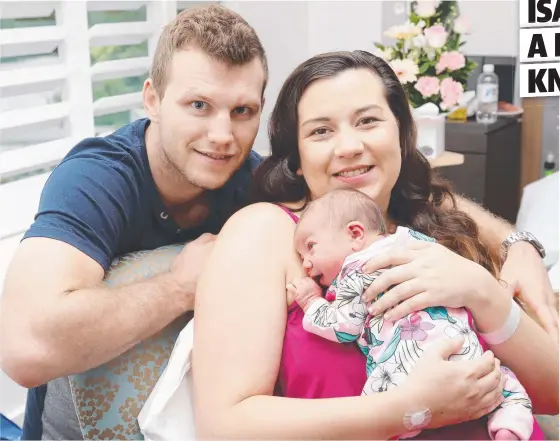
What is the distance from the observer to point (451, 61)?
9.35 ft

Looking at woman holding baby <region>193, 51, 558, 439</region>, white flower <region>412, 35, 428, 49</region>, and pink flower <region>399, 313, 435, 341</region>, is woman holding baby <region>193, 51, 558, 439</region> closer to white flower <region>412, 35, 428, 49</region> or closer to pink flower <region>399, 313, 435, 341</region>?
pink flower <region>399, 313, 435, 341</region>

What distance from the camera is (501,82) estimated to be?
134 inches

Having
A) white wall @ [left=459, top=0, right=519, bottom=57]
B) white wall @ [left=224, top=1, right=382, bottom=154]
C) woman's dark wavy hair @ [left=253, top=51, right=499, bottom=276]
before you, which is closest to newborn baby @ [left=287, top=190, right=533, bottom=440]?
woman's dark wavy hair @ [left=253, top=51, right=499, bottom=276]

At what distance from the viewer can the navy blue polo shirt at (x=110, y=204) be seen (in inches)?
50.0

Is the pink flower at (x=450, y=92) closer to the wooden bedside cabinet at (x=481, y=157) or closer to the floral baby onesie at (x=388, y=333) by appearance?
the wooden bedside cabinet at (x=481, y=157)

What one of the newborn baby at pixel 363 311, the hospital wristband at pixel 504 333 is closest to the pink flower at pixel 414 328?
the newborn baby at pixel 363 311

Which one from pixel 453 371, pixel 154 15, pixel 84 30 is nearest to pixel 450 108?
pixel 154 15

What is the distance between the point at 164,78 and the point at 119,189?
0.85ft

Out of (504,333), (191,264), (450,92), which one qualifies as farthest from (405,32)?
(504,333)

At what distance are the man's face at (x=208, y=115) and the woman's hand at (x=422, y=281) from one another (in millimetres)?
444

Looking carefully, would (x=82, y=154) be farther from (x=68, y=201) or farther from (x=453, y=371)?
(x=453, y=371)

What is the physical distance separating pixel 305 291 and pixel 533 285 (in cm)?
48

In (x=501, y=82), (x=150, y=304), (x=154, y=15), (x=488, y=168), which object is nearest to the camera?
(x=150, y=304)

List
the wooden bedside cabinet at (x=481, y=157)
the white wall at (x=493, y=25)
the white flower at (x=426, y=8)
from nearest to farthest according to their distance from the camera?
1. the white flower at (x=426, y=8)
2. the wooden bedside cabinet at (x=481, y=157)
3. the white wall at (x=493, y=25)
